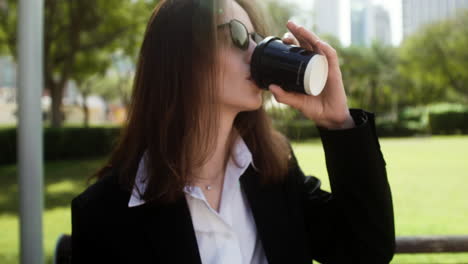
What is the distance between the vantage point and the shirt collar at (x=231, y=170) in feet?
4.67

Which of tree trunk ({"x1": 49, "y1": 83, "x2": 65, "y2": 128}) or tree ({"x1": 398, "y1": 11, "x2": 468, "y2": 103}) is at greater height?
tree ({"x1": 398, "y1": 11, "x2": 468, "y2": 103})

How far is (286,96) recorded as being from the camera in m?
1.29

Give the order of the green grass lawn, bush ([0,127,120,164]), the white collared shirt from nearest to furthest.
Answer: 1. the white collared shirt
2. the green grass lawn
3. bush ([0,127,120,164])

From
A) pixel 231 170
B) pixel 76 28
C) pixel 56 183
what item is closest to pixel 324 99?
pixel 231 170

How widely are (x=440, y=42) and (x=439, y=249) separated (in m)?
40.5

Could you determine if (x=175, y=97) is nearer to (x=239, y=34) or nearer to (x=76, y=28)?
(x=239, y=34)

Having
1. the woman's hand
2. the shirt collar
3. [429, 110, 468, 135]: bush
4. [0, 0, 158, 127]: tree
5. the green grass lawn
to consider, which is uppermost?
[0, 0, 158, 127]: tree

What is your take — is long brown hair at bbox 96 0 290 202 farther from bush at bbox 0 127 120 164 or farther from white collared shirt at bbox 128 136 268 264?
bush at bbox 0 127 120 164

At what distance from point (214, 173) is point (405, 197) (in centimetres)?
713

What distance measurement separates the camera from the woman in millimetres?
1336

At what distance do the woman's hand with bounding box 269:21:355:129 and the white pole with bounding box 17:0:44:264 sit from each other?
1.91 metres

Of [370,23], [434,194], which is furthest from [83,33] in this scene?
[370,23]

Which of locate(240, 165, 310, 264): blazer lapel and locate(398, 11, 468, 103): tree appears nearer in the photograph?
locate(240, 165, 310, 264): blazer lapel

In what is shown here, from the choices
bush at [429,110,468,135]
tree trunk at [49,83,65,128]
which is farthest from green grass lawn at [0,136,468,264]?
bush at [429,110,468,135]
